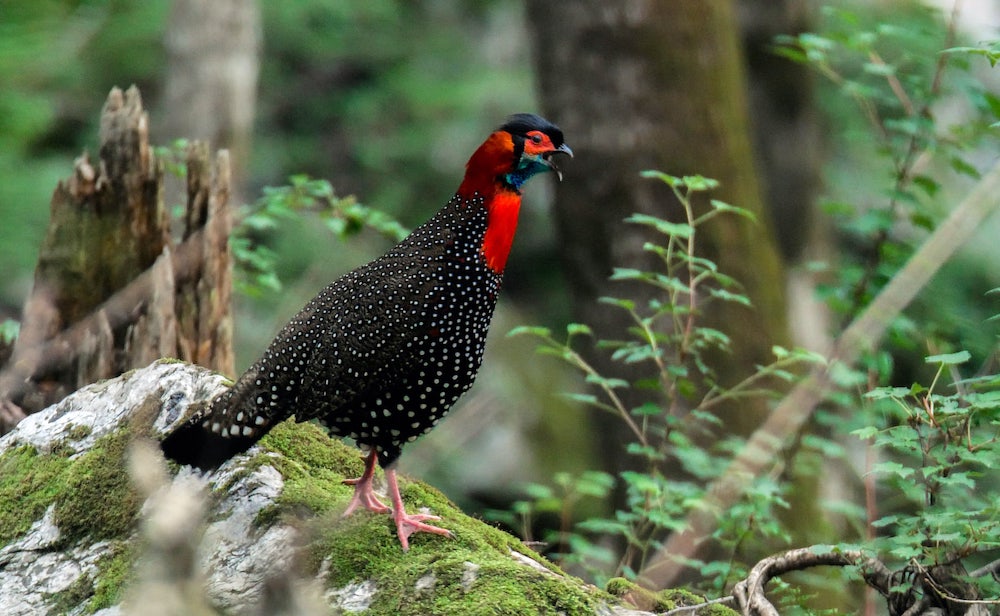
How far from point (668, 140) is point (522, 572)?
10.4 ft

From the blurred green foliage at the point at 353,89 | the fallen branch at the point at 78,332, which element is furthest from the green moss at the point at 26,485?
the blurred green foliage at the point at 353,89

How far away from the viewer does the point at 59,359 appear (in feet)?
15.3

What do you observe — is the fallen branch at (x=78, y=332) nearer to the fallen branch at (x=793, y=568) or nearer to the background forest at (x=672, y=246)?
the background forest at (x=672, y=246)

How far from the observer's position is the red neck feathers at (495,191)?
140 inches

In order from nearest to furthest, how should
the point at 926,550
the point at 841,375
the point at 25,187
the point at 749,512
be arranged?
the point at 926,550 → the point at 841,375 → the point at 749,512 → the point at 25,187

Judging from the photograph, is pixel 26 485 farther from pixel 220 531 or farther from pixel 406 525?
pixel 406 525

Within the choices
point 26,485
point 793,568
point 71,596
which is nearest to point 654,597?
point 793,568

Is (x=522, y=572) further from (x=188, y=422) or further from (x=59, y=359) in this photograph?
(x=59, y=359)

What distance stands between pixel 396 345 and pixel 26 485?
1.37 m

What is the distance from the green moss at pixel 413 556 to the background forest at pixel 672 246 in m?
0.33

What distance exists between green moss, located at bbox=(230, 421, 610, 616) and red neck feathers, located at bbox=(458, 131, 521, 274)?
902 mm

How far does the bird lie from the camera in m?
3.41

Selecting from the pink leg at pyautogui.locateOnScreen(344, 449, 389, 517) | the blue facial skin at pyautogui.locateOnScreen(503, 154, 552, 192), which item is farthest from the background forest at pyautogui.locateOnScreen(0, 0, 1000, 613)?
the blue facial skin at pyautogui.locateOnScreen(503, 154, 552, 192)

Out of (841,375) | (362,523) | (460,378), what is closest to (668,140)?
(841,375)
